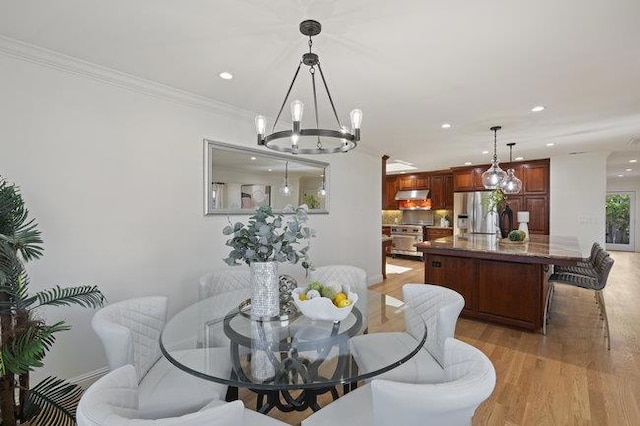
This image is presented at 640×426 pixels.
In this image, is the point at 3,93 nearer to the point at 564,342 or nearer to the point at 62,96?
the point at 62,96

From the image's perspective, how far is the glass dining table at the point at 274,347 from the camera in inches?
50.3

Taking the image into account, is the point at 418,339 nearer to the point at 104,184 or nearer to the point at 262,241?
the point at 262,241

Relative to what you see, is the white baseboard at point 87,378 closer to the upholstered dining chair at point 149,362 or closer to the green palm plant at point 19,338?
the green palm plant at point 19,338

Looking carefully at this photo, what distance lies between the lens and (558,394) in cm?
220

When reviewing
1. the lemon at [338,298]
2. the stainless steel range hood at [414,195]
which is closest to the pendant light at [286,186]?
the lemon at [338,298]

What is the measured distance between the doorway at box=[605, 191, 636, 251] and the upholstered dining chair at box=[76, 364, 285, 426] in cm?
1323

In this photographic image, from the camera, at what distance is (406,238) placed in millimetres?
8180

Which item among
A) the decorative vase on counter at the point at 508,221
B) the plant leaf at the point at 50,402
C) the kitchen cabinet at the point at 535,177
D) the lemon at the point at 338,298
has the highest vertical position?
the kitchen cabinet at the point at 535,177

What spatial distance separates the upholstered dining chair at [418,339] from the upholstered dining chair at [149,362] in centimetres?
73

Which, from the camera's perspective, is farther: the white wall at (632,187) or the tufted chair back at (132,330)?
the white wall at (632,187)

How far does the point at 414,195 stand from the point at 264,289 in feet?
23.6

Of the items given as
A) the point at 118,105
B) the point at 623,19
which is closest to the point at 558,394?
the point at 623,19

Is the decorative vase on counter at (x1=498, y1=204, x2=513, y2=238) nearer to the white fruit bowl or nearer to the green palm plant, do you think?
the white fruit bowl

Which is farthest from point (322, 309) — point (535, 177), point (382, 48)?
point (535, 177)
